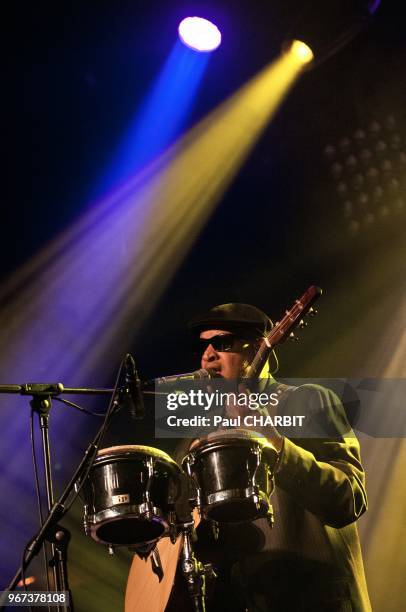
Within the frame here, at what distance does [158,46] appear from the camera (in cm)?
441

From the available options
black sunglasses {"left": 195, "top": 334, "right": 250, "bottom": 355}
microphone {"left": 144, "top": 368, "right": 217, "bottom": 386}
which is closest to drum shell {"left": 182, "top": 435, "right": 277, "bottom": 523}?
microphone {"left": 144, "top": 368, "right": 217, "bottom": 386}

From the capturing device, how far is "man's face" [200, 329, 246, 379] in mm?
3662

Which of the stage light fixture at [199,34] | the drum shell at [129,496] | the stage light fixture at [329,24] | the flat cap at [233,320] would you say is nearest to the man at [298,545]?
the drum shell at [129,496]

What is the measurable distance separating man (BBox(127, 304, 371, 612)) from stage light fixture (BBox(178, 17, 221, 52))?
7.79ft

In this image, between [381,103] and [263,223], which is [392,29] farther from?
[263,223]

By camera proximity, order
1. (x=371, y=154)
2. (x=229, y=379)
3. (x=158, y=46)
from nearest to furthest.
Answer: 1. (x=229, y=379)
2. (x=158, y=46)
3. (x=371, y=154)

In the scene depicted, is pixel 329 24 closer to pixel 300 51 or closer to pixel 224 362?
pixel 300 51

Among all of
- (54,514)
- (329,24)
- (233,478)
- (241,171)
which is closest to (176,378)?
(233,478)

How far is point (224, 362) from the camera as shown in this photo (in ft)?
12.1

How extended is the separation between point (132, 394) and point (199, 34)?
255 centimetres

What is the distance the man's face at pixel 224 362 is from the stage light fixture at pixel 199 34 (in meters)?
1.93

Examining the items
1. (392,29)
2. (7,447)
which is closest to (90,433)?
(7,447)

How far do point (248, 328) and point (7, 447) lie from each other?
1.93 m

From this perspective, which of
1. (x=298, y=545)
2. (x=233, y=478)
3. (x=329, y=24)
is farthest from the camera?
(x=329, y=24)
